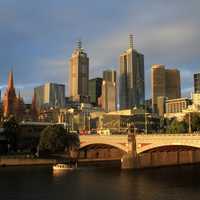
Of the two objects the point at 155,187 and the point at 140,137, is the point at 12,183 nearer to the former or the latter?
the point at 155,187

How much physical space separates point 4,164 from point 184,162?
44.8m

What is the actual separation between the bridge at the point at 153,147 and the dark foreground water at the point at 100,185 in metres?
6.17

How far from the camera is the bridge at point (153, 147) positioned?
292ft

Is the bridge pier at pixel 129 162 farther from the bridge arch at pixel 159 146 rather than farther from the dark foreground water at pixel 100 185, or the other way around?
the dark foreground water at pixel 100 185

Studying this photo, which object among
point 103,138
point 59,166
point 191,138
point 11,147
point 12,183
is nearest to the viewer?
point 12,183

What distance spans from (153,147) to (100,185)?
26.6m

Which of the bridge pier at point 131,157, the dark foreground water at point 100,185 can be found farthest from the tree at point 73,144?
the dark foreground water at point 100,185

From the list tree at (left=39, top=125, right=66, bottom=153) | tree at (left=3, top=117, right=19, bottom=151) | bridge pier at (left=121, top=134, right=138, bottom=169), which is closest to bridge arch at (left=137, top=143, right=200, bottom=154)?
bridge pier at (left=121, top=134, right=138, bottom=169)

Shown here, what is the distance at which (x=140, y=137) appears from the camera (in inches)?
3949

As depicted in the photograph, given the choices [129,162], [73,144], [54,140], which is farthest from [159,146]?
[73,144]

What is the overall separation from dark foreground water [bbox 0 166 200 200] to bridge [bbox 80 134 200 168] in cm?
617

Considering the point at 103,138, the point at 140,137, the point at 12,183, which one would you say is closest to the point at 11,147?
the point at 103,138

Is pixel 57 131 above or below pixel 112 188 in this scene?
above

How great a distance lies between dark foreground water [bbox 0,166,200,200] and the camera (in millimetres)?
60469
